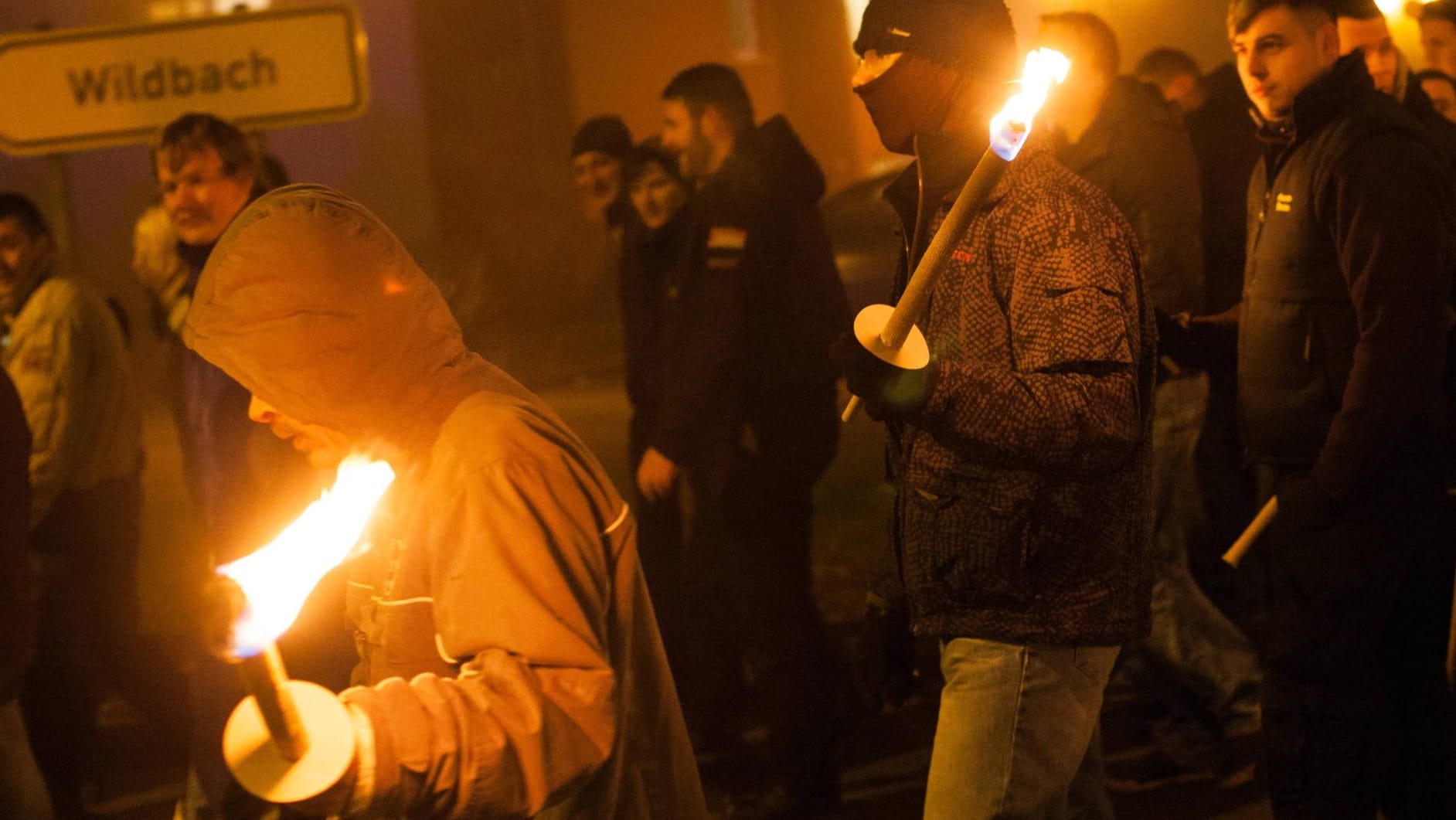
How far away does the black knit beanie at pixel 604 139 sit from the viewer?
6.59 metres

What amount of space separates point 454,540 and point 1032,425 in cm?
99

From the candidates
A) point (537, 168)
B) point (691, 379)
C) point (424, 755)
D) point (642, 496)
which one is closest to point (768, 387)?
point (691, 379)

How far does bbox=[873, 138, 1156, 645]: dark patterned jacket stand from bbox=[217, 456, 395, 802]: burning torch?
1156 millimetres

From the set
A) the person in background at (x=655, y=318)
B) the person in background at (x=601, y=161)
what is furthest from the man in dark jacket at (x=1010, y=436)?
the person in background at (x=601, y=161)

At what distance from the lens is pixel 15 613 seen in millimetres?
3982

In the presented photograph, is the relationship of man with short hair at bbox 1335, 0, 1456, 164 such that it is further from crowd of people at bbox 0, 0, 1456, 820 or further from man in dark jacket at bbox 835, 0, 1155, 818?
man in dark jacket at bbox 835, 0, 1155, 818

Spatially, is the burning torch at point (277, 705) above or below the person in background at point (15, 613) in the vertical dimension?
above

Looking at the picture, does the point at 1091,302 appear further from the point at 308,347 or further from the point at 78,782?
the point at 78,782

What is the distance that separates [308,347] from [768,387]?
288 centimetres

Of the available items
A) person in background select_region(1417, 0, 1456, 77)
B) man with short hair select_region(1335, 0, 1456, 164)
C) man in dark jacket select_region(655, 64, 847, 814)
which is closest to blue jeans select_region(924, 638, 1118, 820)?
man in dark jacket select_region(655, 64, 847, 814)

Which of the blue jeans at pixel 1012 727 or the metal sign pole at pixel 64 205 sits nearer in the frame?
the blue jeans at pixel 1012 727

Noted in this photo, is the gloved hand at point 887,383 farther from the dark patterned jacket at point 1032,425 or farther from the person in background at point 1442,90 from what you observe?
the person in background at point 1442,90

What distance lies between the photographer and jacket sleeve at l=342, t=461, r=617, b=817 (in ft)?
6.15

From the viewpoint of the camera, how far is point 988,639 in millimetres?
2873
